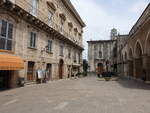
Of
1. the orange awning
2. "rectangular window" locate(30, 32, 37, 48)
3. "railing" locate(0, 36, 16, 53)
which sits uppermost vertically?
"rectangular window" locate(30, 32, 37, 48)

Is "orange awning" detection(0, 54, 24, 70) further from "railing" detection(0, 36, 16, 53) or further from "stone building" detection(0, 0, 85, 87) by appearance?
"railing" detection(0, 36, 16, 53)

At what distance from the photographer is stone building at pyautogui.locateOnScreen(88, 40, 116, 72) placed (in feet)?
144

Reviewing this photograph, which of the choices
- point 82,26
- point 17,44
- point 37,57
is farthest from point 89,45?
point 17,44

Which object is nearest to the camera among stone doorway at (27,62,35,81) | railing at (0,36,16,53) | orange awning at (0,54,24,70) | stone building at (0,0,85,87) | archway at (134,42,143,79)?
orange awning at (0,54,24,70)

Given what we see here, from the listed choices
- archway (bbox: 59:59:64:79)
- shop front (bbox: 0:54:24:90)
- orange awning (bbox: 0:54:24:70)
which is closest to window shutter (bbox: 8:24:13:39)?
shop front (bbox: 0:54:24:90)

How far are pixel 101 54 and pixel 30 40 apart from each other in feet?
111

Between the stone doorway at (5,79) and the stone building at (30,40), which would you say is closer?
the stone building at (30,40)

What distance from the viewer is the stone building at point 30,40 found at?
10.0 m

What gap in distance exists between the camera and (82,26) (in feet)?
113

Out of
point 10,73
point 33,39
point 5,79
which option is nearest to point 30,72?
point 10,73

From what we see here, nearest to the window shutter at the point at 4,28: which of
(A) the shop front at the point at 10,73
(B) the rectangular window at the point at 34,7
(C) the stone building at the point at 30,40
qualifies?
(C) the stone building at the point at 30,40

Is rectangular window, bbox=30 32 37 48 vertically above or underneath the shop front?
above

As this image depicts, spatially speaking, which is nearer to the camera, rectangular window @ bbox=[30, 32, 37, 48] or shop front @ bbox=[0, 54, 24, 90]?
shop front @ bbox=[0, 54, 24, 90]

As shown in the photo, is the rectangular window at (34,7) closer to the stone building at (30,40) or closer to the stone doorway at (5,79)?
the stone building at (30,40)
